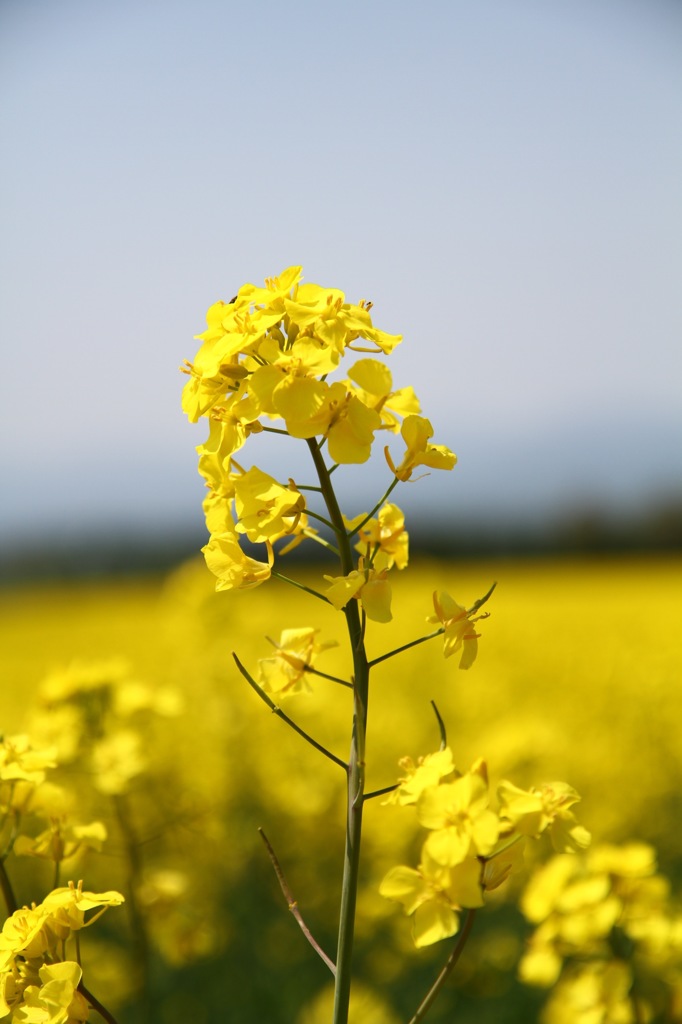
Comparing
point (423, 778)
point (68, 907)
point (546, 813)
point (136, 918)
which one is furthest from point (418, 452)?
point (136, 918)

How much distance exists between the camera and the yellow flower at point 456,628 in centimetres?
141

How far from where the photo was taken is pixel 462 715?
7.89m

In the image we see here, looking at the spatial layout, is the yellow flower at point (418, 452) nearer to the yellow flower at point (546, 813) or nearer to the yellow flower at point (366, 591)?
the yellow flower at point (366, 591)

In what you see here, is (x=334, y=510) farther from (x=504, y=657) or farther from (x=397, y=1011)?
(x=504, y=657)

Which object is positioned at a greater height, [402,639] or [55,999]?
[55,999]

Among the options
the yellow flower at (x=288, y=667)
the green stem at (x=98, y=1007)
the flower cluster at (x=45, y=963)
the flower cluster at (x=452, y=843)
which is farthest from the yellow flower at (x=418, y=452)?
the green stem at (x=98, y=1007)

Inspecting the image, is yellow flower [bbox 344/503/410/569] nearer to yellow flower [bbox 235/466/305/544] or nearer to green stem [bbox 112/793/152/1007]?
yellow flower [bbox 235/466/305/544]

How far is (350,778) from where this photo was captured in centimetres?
126

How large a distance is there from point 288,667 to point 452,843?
39 cm

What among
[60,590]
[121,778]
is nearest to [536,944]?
[121,778]

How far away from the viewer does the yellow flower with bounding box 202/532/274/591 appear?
1416 mm

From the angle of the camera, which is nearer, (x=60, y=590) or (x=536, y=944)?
(x=536, y=944)

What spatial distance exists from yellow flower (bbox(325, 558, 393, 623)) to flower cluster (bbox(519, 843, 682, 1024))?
3.55 ft

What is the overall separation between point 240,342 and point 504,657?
9.95 metres
